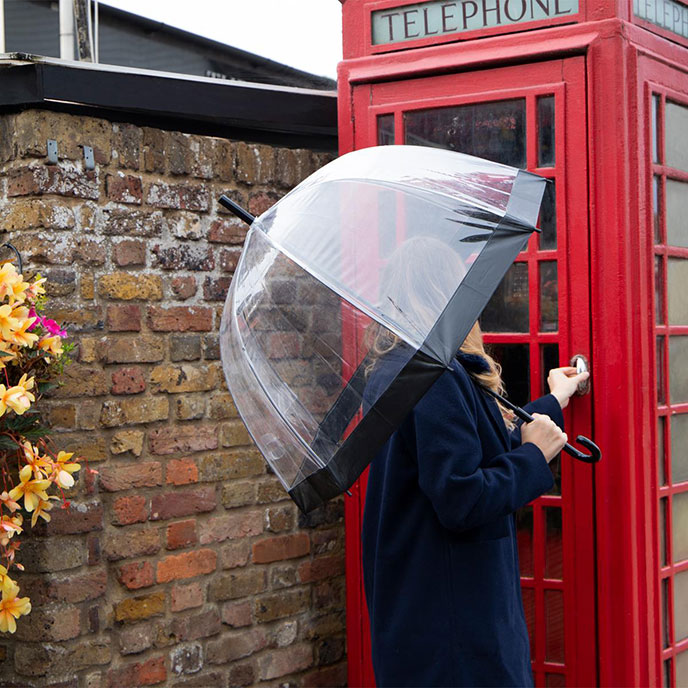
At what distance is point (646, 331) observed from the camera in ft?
9.95

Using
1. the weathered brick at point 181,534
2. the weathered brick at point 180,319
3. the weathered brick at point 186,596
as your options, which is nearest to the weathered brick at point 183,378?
the weathered brick at point 180,319

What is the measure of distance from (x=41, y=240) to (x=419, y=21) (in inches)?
57.4

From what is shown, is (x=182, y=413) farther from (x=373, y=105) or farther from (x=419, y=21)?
(x=419, y=21)

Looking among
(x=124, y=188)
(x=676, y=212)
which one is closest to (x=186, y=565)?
(x=124, y=188)

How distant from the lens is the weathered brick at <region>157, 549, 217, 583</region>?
10.8 ft

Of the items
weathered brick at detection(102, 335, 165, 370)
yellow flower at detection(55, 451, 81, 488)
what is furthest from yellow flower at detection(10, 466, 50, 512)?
weathered brick at detection(102, 335, 165, 370)

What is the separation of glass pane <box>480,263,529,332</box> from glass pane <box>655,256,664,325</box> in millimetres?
420

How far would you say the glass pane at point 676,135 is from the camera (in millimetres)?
3154

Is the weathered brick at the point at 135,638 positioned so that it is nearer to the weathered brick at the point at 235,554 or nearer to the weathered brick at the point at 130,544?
the weathered brick at the point at 130,544

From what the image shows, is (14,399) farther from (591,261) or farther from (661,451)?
(661,451)

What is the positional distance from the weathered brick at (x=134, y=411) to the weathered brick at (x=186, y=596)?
0.60 metres

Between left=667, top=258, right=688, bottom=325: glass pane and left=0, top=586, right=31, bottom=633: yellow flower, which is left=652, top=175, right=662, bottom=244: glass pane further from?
left=0, top=586, right=31, bottom=633: yellow flower

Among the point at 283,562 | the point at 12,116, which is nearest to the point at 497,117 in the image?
the point at 12,116

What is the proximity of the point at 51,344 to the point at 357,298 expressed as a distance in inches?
42.6
